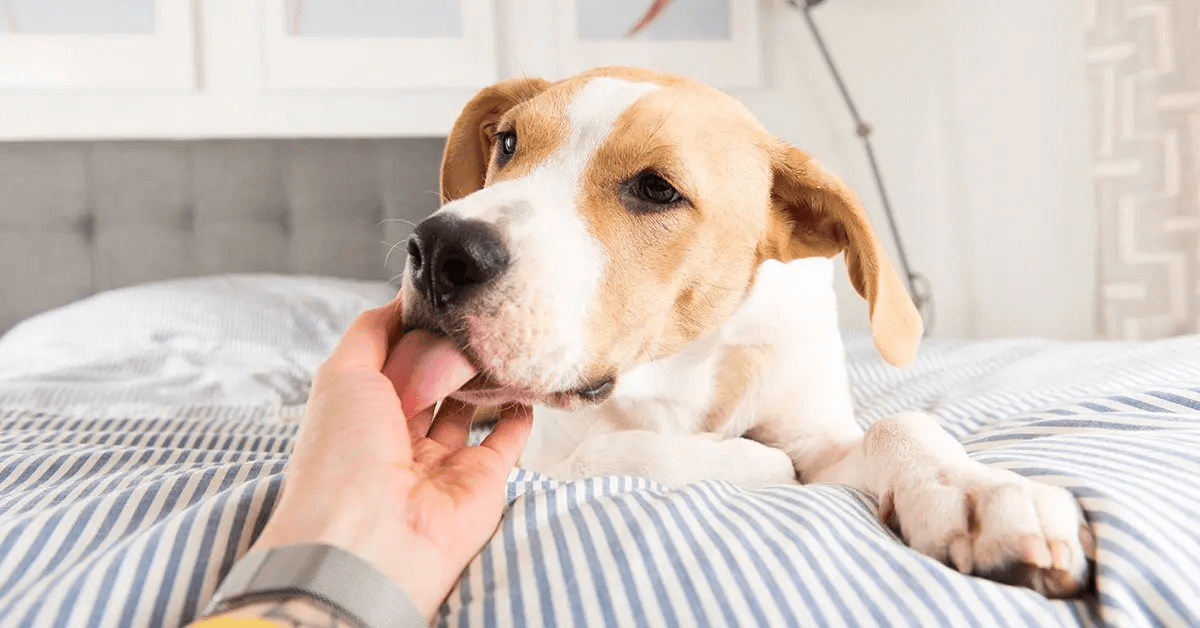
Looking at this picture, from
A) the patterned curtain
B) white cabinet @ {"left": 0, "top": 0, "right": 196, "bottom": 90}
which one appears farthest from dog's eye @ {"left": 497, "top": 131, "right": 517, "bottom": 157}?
white cabinet @ {"left": 0, "top": 0, "right": 196, "bottom": 90}

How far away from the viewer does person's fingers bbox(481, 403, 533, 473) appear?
0.93 meters

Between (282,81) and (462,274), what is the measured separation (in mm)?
2713

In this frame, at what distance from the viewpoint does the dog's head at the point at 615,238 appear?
0.98 m

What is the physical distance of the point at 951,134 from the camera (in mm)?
3945

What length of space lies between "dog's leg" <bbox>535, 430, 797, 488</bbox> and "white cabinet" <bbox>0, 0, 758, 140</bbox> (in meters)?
2.46

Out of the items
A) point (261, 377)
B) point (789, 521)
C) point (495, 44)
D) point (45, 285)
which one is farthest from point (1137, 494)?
point (45, 285)

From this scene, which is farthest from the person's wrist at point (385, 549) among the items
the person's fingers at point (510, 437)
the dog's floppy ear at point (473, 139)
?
the dog's floppy ear at point (473, 139)

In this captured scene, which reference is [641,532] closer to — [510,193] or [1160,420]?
[510,193]

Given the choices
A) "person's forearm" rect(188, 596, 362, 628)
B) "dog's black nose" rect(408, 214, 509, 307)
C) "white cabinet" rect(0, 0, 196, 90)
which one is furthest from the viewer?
"white cabinet" rect(0, 0, 196, 90)

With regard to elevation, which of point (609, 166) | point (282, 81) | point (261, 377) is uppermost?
point (282, 81)

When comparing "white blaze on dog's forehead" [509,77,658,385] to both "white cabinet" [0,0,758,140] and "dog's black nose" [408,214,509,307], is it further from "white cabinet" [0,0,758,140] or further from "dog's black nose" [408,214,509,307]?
"white cabinet" [0,0,758,140]

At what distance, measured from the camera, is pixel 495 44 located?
3.45 m

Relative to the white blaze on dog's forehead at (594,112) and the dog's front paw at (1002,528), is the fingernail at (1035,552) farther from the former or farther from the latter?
the white blaze on dog's forehead at (594,112)

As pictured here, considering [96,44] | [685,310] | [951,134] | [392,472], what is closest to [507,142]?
[685,310]
